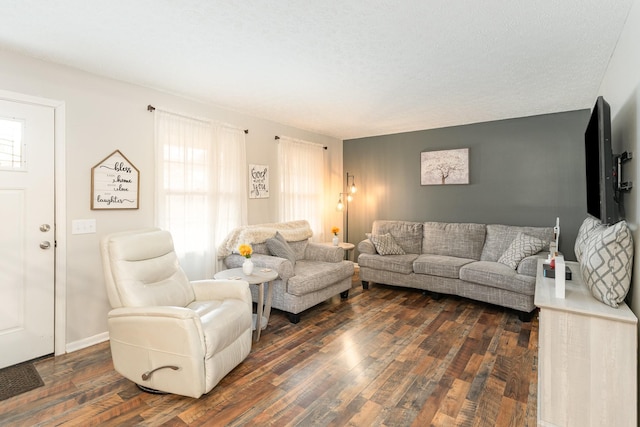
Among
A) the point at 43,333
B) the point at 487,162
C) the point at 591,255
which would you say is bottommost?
the point at 43,333

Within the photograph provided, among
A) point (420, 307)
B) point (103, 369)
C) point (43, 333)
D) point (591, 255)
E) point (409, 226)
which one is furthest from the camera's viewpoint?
point (409, 226)

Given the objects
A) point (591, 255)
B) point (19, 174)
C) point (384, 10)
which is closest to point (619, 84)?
point (591, 255)

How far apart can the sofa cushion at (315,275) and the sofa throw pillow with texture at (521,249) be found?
1.84 meters

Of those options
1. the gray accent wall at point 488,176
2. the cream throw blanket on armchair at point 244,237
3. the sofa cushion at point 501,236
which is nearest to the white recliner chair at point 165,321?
the cream throw blanket on armchair at point 244,237

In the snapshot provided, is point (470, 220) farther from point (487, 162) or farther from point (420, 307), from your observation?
point (420, 307)

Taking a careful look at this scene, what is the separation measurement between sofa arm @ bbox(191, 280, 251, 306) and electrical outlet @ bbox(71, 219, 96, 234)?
41.1 inches

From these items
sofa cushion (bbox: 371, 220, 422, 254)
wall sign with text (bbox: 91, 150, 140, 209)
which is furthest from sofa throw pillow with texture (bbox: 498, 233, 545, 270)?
→ wall sign with text (bbox: 91, 150, 140, 209)

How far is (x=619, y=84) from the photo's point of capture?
229 centimetres

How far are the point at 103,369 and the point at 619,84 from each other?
425cm

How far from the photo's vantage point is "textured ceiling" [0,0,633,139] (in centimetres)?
192

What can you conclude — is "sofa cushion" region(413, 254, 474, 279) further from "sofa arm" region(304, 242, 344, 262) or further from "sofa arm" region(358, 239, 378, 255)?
"sofa arm" region(304, 242, 344, 262)

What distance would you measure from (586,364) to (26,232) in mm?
3778

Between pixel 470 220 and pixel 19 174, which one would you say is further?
pixel 470 220

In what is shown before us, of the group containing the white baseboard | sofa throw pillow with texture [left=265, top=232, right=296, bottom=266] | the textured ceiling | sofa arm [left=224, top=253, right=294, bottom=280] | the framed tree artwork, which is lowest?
the white baseboard
